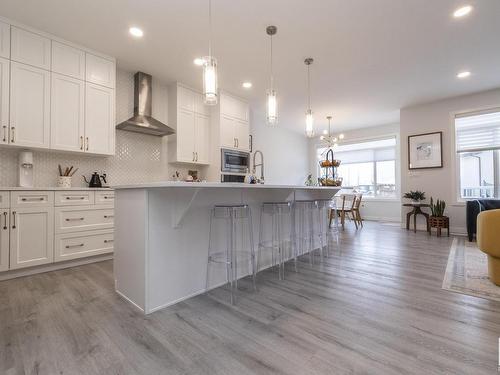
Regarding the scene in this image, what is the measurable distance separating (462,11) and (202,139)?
3.89 meters

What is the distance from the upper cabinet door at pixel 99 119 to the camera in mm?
3202

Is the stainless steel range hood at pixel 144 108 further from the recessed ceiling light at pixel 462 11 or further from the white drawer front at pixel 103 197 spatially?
the recessed ceiling light at pixel 462 11

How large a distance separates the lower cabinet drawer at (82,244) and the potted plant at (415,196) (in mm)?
5845

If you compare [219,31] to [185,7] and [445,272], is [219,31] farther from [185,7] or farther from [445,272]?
[445,272]

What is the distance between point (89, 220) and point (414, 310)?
3.56 meters

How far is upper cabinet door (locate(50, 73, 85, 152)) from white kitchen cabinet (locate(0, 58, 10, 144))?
38 cm

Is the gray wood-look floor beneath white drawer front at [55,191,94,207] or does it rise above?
beneath

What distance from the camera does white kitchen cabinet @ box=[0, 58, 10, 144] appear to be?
8.45ft

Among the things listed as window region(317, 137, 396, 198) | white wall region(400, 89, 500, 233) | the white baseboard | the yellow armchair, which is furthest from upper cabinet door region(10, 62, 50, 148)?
white wall region(400, 89, 500, 233)

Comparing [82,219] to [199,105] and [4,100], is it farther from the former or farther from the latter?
[199,105]

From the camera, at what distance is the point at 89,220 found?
10.1ft

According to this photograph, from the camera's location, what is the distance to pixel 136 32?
290cm

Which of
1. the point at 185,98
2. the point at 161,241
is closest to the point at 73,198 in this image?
the point at 161,241

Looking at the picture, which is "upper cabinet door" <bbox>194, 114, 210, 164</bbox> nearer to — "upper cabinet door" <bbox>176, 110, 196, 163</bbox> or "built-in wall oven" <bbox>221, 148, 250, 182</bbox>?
"upper cabinet door" <bbox>176, 110, 196, 163</bbox>
